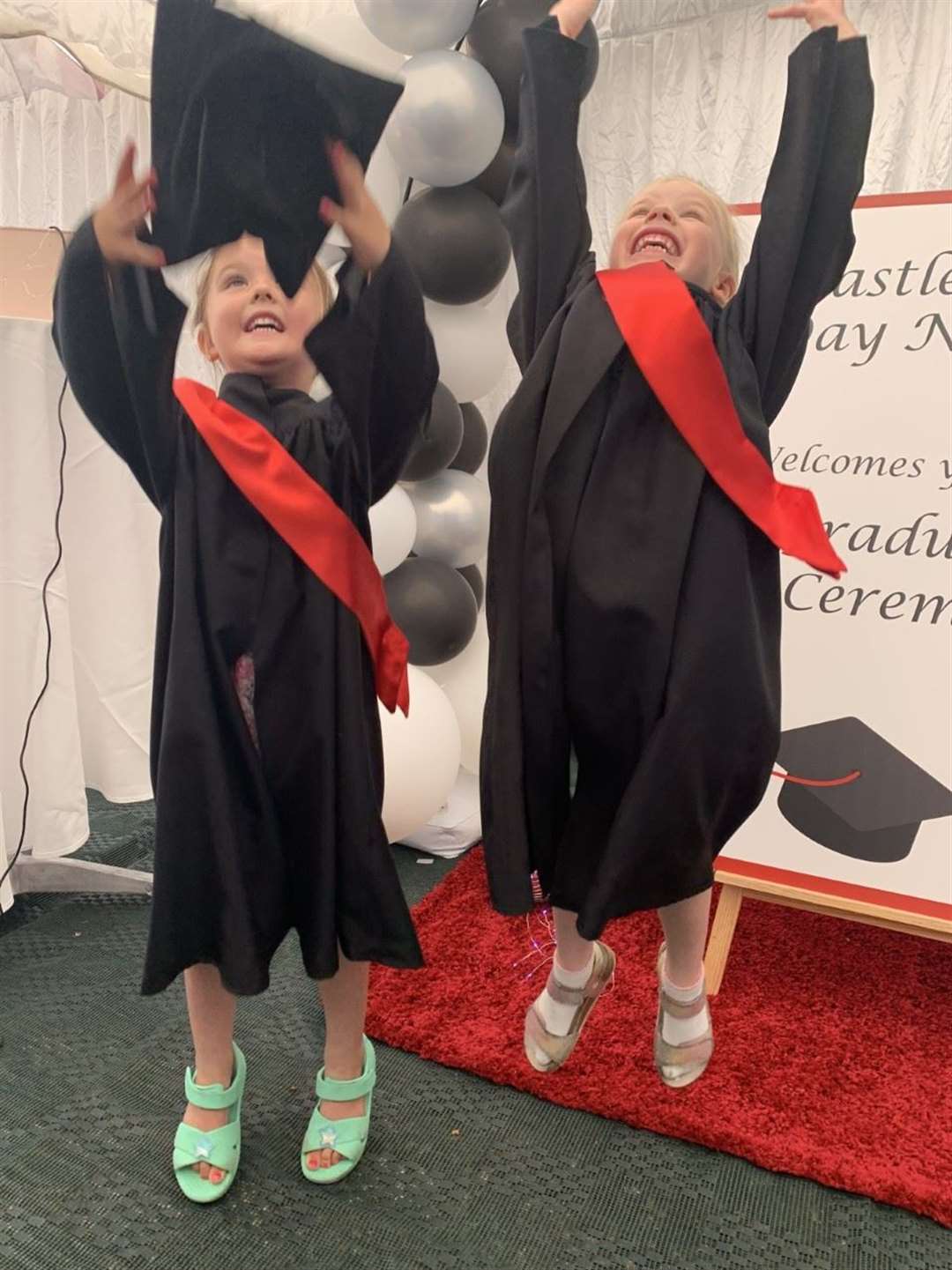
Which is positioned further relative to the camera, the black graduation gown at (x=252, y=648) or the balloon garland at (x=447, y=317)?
the balloon garland at (x=447, y=317)

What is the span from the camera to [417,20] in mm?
1721

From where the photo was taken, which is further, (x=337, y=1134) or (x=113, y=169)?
(x=113, y=169)

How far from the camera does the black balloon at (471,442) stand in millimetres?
2207

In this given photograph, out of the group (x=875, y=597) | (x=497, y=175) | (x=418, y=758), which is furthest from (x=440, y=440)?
(x=875, y=597)

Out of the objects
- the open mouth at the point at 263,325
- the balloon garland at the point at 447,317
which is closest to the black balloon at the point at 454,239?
the balloon garland at the point at 447,317

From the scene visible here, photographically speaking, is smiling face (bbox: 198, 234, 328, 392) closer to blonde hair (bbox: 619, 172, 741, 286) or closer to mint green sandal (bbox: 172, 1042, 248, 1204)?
blonde hair (bbox: 619, 172, 741, 286)

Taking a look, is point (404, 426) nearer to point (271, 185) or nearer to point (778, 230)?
point (271, 185)

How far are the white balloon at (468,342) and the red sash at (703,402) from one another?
3.10ft

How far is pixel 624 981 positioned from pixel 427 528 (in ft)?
3.29

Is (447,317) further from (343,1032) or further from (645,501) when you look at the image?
(343,1032)

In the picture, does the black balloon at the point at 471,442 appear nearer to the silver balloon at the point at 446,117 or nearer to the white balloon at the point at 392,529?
the white balloon at the point at 392,529

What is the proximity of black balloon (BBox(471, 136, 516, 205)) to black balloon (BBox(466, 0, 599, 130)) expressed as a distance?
0.08 metres

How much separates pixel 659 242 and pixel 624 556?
1.23 feet

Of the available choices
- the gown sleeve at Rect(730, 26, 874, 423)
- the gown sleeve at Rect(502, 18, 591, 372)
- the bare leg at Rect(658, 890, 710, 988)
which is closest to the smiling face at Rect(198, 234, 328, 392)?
the gown sleeve at Rect(502, 18, 591, 372)
